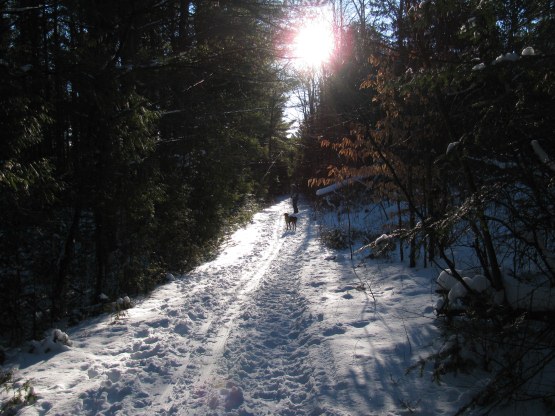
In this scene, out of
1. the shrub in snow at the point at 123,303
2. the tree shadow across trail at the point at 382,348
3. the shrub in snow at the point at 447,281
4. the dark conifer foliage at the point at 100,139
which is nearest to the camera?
the tree shadow across trail at the point at 382,348

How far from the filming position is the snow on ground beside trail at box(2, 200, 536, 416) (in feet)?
12.2

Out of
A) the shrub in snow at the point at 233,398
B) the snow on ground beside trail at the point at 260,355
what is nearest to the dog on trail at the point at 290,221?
the snow on ground beside trail at the point at 260,355

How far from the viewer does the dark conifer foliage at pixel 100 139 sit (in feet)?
15.7

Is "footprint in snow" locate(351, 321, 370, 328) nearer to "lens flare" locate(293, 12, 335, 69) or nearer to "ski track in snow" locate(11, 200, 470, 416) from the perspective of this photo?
"ski track in snow" locate(11, 200, 470, 416)

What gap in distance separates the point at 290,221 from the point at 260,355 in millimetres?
12148

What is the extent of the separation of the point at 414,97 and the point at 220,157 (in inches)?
323

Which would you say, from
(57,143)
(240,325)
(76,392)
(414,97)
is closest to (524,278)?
(414,97)

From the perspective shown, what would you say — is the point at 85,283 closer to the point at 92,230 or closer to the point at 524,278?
the point at 92,230

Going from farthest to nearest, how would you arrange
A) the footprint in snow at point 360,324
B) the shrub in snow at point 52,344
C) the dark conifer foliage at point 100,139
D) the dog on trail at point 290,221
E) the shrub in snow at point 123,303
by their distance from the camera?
1. the dog on trail at point 290,221
2. the shrub in snow at point 123,303
3. the footprint in snow at point 360,324
4. the shrub in snow at point 52,344
5. the dark conifer foliage at point 100,139

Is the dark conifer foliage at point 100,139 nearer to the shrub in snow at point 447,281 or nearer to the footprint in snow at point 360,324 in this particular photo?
the footprint in snow at point 360,324

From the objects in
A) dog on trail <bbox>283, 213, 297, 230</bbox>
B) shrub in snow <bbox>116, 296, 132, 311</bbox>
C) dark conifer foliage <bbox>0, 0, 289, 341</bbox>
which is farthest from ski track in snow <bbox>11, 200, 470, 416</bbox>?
dog on trail <bbox>283, 213, 297, 230</bbox>

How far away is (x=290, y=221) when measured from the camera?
16953 mm

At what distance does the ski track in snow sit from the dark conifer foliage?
1.13 metres

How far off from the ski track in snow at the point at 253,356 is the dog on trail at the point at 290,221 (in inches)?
338
